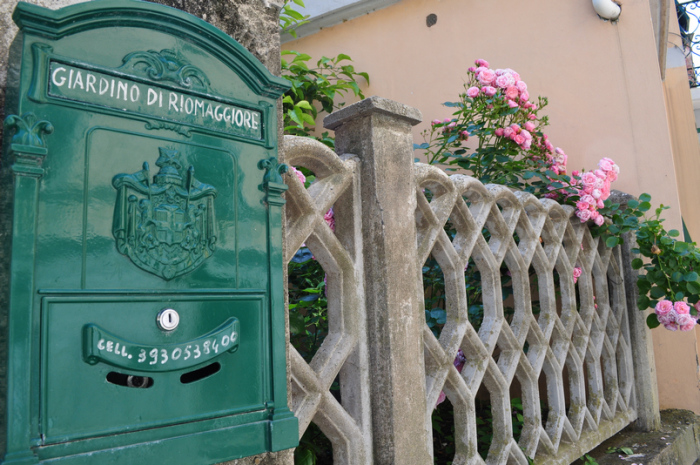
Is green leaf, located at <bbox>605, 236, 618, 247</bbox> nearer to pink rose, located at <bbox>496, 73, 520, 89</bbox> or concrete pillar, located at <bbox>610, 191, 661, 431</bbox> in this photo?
concrete pillar, located at <bbox>610, 191, 661, 431</bbox>

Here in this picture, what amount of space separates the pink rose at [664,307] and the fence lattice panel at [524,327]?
244mm

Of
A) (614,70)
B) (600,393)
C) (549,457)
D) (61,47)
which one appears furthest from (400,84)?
(61,47)

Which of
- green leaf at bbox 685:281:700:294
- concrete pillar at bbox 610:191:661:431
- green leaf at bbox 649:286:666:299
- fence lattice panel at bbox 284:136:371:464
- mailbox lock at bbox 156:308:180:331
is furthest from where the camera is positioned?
concrete pillar at bbox 610:191:661:431

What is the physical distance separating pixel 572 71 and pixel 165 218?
3.62 m

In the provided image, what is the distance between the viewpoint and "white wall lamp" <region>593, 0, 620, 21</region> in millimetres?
3723

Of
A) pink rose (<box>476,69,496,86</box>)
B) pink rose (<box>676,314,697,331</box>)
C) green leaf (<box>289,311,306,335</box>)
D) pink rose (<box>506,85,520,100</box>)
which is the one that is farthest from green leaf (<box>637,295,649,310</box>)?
green leaf (<box>289,311,306,335</box>)

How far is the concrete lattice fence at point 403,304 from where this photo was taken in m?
1.72

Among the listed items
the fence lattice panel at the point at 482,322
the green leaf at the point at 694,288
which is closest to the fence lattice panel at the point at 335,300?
the fence lattice panel at the point at 482,322

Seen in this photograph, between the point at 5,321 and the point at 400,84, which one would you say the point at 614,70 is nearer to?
the point at 400,84

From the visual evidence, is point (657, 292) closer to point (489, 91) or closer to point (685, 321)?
point (685, 321)

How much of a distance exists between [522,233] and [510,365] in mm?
691

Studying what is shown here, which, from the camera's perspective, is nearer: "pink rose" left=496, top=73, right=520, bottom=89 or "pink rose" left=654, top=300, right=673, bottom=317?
"pink rose" left=654, top=300, right=673, bottom=317

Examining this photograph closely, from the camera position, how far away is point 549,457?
102 inches

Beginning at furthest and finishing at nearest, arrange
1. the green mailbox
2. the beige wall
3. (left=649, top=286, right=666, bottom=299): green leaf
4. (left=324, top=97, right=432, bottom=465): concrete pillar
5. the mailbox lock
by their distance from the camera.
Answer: the beige wall
(left=649, top=286, right=666, bottom=299): green leaf
(left=324, top=97, right=432, bottom=465): concrete pillar
the mailbox lock
the green mailbox
